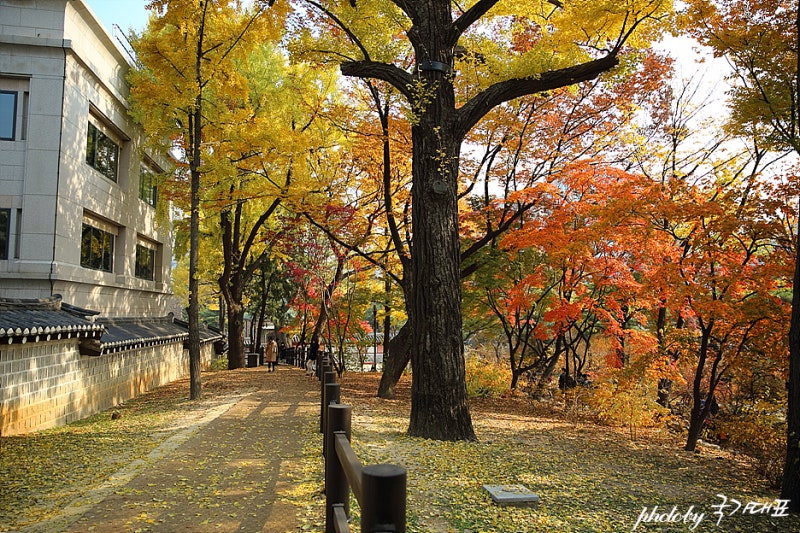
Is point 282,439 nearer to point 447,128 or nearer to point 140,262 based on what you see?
point 447,128

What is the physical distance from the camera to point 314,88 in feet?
56.5

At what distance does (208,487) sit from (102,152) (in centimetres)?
1334

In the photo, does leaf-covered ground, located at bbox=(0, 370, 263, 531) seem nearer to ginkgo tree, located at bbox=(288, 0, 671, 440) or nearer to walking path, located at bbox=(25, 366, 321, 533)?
walking path, located at bbox=(25, 366, 321, 533)

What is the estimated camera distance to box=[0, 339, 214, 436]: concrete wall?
9223 millimetres

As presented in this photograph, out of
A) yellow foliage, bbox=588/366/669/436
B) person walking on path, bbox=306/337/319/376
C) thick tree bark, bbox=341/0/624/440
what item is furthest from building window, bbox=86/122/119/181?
yellow foliage, bbox=588/366/669/436

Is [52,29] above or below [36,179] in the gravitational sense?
above

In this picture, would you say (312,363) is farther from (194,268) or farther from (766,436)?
(766,436)

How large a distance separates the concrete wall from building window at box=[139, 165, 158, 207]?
596 centimetres

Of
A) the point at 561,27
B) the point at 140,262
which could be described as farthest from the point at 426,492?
the point at 140,262

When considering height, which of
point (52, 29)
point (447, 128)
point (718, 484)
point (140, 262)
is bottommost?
point (718, 484)

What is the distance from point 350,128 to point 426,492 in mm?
9818

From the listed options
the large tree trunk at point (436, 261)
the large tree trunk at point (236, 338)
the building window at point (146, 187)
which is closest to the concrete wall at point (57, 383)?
the building window at point (146, 187)

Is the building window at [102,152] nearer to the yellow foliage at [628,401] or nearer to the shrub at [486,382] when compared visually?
the shrub at [486,382]

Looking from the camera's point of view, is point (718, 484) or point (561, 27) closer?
point (718, 484)
